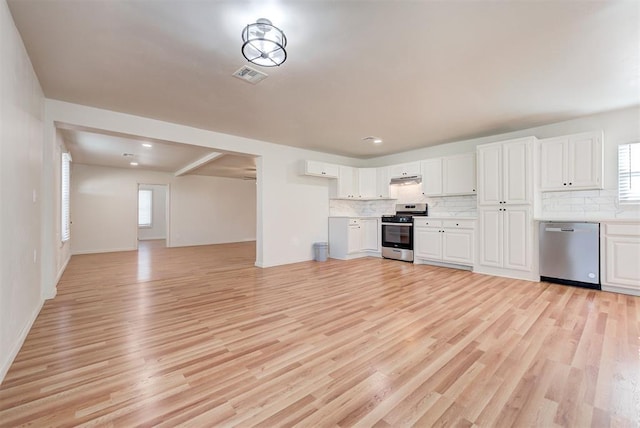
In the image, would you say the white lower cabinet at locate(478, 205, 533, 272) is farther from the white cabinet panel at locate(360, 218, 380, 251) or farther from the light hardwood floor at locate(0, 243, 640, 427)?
the white cabinet panel at locate(360, 218, 380, 251)

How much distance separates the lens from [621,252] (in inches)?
135

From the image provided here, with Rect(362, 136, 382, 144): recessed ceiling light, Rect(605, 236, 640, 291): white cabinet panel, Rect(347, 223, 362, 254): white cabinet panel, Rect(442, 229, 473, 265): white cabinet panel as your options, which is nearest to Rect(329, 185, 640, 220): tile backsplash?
Rect(605, 236, 640, 291): white cabinet panel

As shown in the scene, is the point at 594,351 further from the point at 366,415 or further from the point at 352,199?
the point at 352,199

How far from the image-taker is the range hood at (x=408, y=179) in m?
5.77

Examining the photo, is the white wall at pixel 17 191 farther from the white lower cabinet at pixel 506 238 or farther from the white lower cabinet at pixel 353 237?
the white lower cabinet at pixel 506 238

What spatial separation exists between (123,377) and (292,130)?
150 inches

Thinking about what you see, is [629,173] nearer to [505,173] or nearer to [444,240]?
[505,173]

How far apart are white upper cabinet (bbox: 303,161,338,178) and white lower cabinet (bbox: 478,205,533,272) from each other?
9.59ft

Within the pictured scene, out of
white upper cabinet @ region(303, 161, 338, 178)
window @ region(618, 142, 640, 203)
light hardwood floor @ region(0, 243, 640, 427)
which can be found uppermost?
white upper cabinet @ region(303, 161, 338, 178)

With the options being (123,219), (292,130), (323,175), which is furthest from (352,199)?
(123,219)

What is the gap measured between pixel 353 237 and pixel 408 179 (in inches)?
66.4

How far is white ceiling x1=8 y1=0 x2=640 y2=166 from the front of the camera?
191 centimetres

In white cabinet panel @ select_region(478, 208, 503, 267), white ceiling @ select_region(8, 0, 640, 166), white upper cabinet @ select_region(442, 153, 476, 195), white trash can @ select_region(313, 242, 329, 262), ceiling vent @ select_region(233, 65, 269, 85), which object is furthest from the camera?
white trash can @ select_region(313, 242, 329, 262)

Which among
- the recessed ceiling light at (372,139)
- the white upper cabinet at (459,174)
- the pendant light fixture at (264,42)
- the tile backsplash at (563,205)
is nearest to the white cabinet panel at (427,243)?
the tile backsplash at (563,205)
